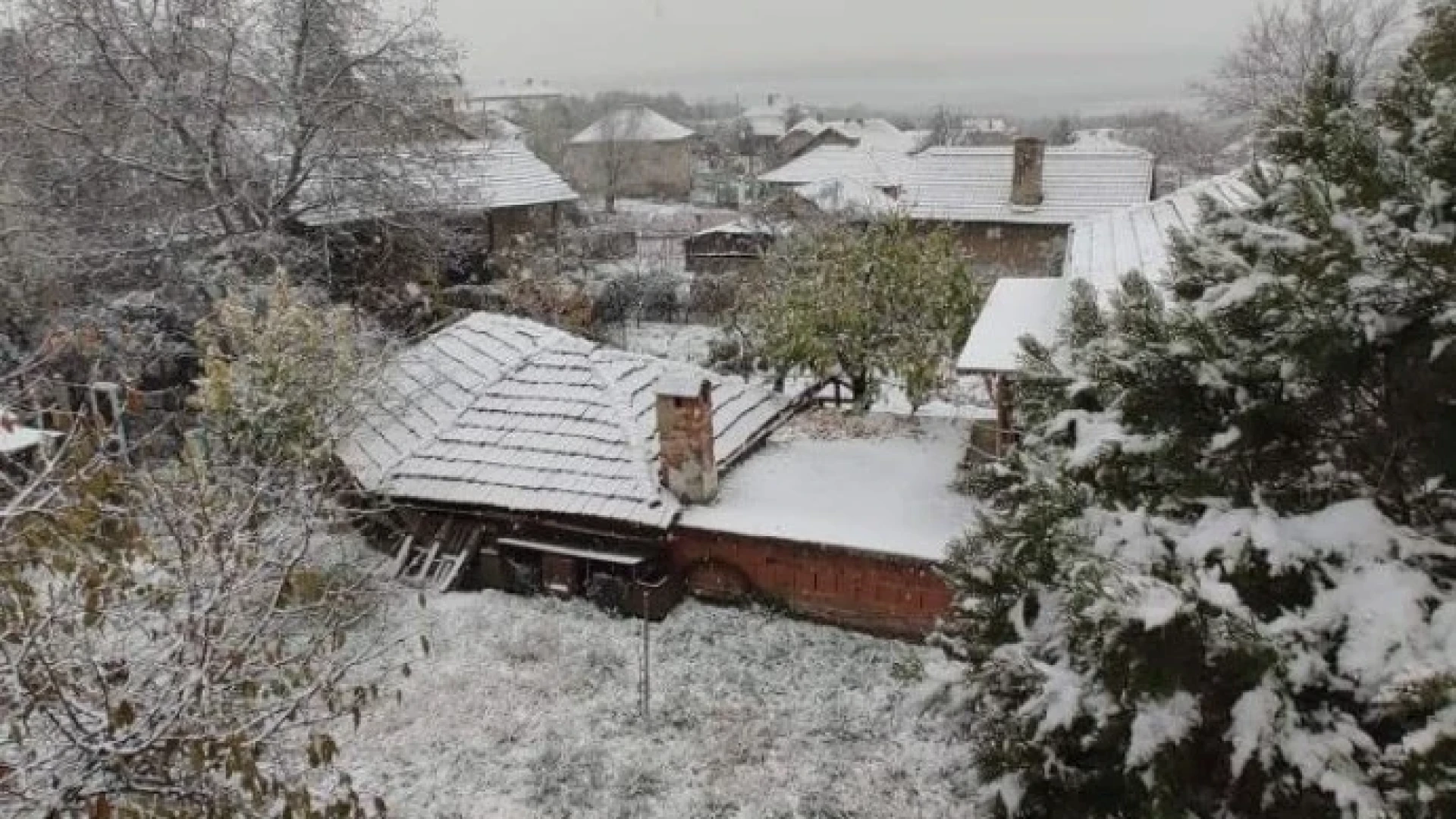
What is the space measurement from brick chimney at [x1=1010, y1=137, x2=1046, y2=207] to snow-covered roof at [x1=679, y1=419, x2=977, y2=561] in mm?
17468

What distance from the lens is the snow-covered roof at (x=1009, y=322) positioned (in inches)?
440

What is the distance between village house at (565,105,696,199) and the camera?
209 feet

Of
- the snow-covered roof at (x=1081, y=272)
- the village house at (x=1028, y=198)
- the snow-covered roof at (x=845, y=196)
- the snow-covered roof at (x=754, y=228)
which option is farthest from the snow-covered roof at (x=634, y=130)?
the snow-covered roof at (x=1081, y=272)

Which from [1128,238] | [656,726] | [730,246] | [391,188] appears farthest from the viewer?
[730,246]

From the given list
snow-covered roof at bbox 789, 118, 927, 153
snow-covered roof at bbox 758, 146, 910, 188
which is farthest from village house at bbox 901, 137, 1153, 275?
snow-covered roof at bbox 789, 118, 927, 153

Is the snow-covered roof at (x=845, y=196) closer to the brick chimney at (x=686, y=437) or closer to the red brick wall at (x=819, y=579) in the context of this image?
the brick chimney at (x=686, y=437)

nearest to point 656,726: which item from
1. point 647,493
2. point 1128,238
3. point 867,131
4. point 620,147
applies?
point 647,493

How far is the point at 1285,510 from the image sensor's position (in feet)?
12.4

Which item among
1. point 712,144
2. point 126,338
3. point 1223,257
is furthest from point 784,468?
point 712,144

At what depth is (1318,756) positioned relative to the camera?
10.7ft

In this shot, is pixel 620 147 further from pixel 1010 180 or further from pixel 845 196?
pixel 1010 180

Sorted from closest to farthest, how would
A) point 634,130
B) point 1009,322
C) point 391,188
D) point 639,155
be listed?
1. point 1009,322
2. point 391,188
3. point 634,130
4. point 639,155

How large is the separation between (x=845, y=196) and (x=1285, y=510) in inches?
1351

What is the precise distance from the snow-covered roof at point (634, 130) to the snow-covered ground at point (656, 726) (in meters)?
56.4
